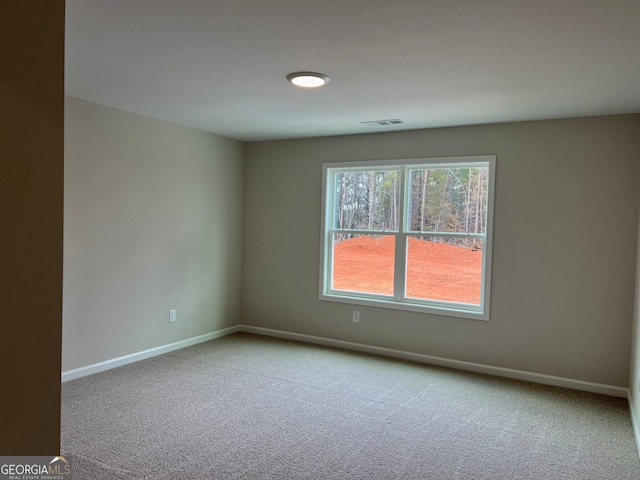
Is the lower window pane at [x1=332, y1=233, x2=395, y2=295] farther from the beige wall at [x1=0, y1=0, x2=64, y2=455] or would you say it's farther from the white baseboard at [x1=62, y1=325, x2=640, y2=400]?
the beige wall at [x1=0, y1=0, x2=64, y2=455]

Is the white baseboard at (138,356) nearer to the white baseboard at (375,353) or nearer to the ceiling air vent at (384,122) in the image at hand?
the white baseboard at (375,353)

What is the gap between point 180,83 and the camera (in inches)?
128

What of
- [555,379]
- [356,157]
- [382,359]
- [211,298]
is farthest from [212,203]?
[555,379]

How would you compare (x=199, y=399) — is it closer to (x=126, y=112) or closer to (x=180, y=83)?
(x=180, y=83)

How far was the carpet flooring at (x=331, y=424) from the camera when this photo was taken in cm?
259

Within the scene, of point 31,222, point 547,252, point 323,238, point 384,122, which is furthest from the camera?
point 323,238

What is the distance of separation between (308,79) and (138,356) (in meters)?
3.07

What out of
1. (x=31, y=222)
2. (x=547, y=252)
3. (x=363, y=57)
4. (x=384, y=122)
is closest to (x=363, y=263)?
(x=384, y=122)

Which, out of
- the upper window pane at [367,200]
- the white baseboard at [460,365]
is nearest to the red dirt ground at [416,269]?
the upper window pane at [367,200]

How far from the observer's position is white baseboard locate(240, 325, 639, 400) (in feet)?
12.8

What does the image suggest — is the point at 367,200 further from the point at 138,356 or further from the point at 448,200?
the point at 138,356

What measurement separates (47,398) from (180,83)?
242 cm

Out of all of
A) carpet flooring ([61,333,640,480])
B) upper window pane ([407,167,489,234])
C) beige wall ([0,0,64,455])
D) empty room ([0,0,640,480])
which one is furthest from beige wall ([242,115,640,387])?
beige wall ([0,0,64,455])

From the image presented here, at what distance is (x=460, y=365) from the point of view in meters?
4.44
